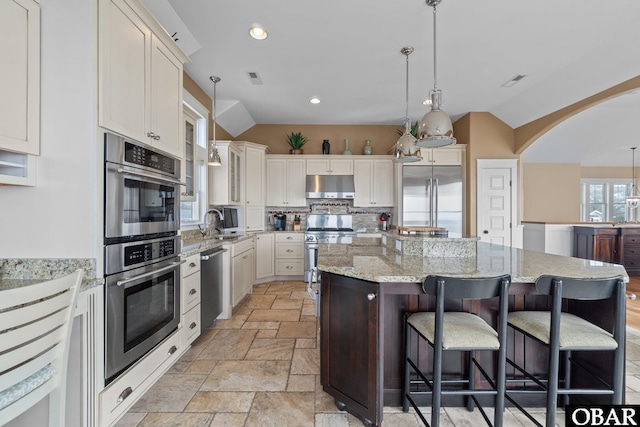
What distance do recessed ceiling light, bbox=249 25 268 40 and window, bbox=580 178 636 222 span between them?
408 inches

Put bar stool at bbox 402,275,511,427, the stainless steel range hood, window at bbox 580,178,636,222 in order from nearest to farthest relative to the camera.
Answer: bar stool at bbox 402,275,511,427
the stainless steel range hood
window at bbox 580,178,636,222

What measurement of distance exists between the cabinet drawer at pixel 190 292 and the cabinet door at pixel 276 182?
2971 mm

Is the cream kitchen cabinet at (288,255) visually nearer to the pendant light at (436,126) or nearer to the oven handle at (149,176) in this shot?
the oven handle at (149,176)

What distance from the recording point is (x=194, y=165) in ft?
10.9

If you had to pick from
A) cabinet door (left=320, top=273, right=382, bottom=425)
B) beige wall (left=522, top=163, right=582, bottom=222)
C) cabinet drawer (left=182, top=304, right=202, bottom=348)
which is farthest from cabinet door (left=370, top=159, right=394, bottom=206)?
beige wall (left=522, top=163, right=582, bottom=222)

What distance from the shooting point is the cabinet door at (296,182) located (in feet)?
17.7

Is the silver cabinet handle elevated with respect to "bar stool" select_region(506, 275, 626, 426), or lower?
lower

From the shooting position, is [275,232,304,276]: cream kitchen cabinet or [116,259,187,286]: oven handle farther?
[275,232,304,276]: cream kitchen cabinet

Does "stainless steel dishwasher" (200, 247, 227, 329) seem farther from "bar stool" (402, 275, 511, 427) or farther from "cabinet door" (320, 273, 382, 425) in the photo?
"bar stool" (402, 275, 511, 427)

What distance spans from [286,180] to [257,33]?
9.46ft

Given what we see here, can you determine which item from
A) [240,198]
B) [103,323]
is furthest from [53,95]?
[240,198]

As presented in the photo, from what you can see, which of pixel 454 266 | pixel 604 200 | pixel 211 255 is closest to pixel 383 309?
pixel 454 266

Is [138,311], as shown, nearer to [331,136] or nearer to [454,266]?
[454,266]

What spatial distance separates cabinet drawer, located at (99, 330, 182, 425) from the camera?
4.79 ft
